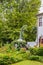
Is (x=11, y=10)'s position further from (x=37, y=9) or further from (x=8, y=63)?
(x=8, y=63)

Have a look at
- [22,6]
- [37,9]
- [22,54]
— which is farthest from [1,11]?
[22,54]

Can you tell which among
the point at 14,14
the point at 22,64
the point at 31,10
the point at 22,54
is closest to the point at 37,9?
the point at 31,10

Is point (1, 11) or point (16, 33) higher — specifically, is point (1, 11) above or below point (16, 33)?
above

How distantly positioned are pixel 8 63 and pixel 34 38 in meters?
15.8

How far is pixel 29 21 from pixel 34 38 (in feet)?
8.80

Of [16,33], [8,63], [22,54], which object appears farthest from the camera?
[16,33]

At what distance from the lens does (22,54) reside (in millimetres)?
21969

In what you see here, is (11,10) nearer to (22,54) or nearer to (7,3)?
(7,3)

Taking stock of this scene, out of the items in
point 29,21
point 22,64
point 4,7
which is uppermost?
point 4,7

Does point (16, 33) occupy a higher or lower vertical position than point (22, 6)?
lower

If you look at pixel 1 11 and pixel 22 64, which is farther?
pixel 1 11

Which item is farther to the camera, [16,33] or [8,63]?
[16,33]

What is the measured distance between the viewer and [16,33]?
34.4 metres

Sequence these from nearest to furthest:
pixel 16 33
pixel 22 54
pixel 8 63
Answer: pixel 8 63, pixel 22 54, pixel 16 33
